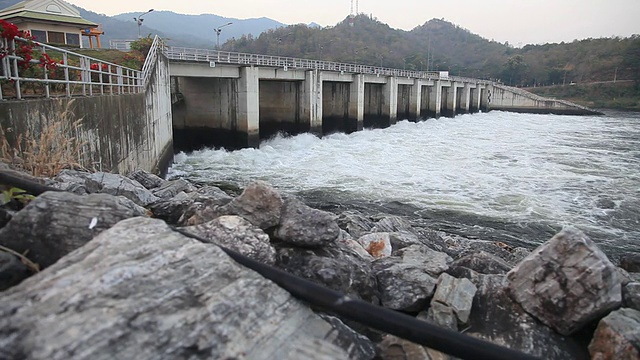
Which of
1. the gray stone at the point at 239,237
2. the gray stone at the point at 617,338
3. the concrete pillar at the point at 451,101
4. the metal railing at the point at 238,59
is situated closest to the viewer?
the gray stone at the point at 617,338

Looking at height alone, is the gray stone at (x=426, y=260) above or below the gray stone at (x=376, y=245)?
above

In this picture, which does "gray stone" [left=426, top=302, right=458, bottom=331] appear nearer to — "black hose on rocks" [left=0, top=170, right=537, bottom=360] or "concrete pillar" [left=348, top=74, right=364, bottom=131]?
"black hose on rocks" [left=0, top=170, right=537, bottom=360]

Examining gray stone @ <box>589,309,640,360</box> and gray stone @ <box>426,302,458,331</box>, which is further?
gray stone @ <box>426,302,458,331</box>

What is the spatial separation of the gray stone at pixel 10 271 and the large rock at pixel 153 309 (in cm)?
34

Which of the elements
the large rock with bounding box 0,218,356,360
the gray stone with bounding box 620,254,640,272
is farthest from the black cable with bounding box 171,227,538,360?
the gray stone with bounding box 620,254,640,272

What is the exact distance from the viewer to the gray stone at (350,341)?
2416 millimetres

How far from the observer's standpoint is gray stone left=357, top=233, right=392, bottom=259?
601 centimetres

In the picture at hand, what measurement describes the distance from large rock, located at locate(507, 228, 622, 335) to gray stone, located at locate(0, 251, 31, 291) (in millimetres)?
3529

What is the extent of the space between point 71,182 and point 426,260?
418cm

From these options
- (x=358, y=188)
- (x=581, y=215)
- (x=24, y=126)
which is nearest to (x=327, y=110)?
(x=358, y=188)

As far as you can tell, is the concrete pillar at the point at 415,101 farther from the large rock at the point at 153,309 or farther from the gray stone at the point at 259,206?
the large rock at the point at 153,309

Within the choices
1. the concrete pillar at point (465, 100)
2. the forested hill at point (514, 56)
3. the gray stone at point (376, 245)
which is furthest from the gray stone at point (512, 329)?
the forested hill at point (514, 56)

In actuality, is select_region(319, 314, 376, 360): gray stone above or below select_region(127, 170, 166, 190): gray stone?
above

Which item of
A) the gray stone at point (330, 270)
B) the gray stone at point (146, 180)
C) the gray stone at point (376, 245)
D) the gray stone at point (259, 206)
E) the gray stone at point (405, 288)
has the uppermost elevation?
the gray stone at point (259, 206)
